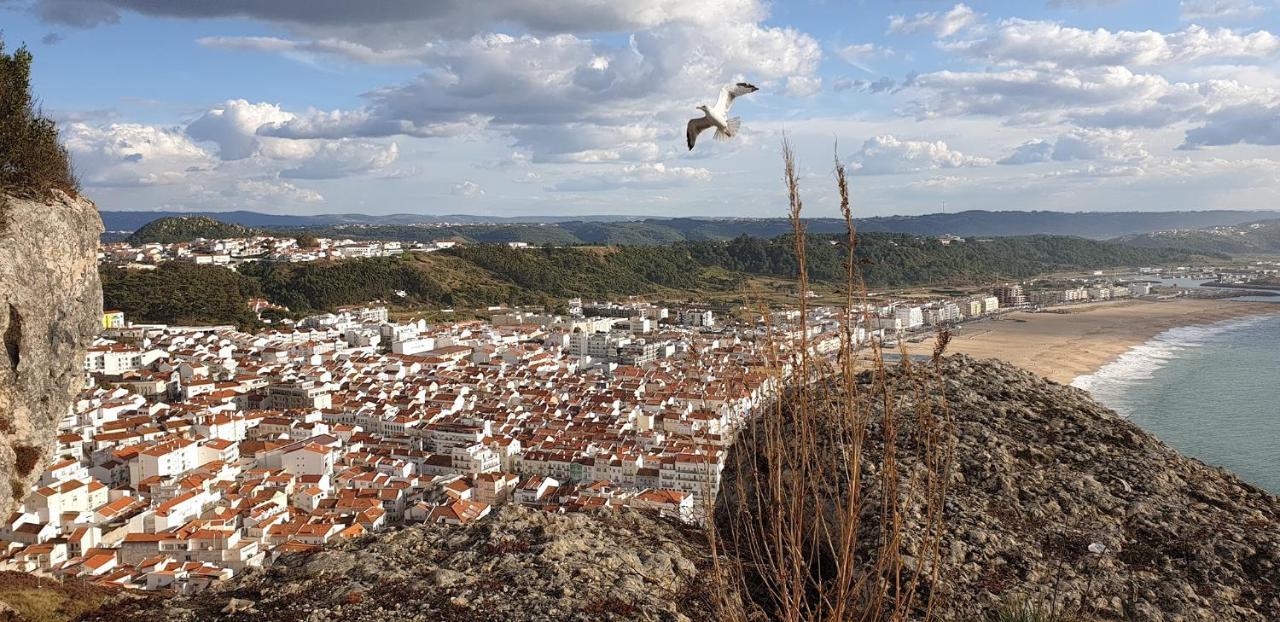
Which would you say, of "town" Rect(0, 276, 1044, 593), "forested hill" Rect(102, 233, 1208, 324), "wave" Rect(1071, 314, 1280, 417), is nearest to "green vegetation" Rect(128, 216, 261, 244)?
"forested hill" Rect(102, 233, 1208, 324)

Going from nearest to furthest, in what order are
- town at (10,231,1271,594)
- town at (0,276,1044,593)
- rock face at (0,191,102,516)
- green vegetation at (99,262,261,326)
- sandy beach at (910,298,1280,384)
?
rock face at (0,191,102,516)
town at (10,231,1271,594)
town at (0,276,1044,593)
sandy beach at (910,298,1280,384)
green vegetation at (99,262,261,326)

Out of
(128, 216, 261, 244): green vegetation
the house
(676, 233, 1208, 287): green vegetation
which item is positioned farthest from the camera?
(128, 216, 261, 244): green vegetation

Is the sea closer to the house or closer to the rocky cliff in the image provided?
the rocky cliff

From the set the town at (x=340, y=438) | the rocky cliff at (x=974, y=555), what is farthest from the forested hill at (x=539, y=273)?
the rocky cliff at (x=974, y=555)

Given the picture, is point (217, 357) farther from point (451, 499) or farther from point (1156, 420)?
point (1156, 420)

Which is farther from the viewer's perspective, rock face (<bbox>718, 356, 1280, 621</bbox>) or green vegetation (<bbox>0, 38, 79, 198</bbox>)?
green vegetation (<bbox>0, 38, 79, 198</bbox>)

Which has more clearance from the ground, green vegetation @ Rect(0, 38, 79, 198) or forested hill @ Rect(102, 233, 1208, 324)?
green vegetation @ Rect(0, 38, 79, 198)

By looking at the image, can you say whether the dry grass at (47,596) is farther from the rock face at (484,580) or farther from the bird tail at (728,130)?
the bird tail at (728,130)
